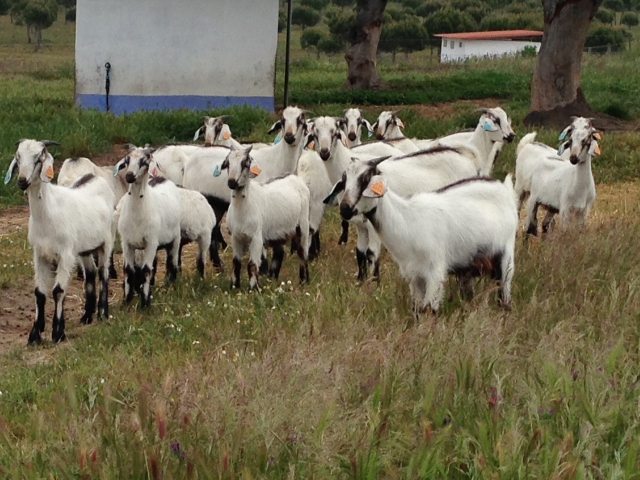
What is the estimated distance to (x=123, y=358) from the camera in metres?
6.14

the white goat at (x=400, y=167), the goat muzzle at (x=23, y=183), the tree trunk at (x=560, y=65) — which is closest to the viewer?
the goat muzzle at (x=23, y=183)

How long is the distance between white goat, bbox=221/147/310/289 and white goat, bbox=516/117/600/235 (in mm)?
2410

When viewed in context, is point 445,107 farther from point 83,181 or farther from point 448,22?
point 448,22

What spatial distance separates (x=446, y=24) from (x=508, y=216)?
53.8 m

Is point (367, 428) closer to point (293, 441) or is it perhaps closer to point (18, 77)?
point (293, 441)

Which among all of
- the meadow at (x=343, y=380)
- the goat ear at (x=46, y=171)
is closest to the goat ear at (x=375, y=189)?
the meadow at (x=343, y=380)

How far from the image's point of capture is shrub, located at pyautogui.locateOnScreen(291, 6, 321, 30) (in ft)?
210

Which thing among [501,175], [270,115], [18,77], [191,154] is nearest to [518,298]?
[191,154]

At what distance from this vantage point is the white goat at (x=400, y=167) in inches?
354

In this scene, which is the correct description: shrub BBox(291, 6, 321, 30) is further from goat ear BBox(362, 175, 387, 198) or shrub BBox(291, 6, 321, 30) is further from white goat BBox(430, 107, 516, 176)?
goat ear BBox(362, 175, 387, 198)

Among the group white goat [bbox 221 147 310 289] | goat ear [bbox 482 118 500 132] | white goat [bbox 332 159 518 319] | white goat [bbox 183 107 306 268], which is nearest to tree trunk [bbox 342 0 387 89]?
goat ear [bbox 482 118 500 132]

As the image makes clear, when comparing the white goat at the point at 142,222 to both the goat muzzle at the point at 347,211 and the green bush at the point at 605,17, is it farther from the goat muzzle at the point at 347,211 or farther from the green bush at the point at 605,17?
the green bush at the point at 605,17

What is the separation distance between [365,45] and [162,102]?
228 inches

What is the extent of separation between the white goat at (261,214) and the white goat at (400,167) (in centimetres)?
42
